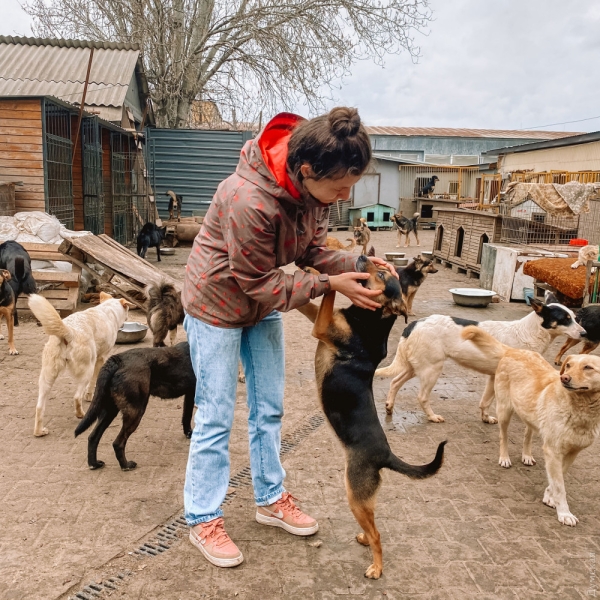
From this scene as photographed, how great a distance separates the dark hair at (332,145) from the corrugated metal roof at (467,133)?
37915 mm

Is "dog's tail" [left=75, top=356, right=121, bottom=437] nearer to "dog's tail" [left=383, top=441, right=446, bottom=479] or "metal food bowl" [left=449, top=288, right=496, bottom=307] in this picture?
"dog's tail" [left=383, top=441, right=446, bottom=479]

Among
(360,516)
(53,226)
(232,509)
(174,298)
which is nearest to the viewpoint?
(360,516)

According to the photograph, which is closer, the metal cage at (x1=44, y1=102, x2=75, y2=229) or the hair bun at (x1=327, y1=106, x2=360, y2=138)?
the hair bun at (x1=327, y1=106, x2=360, y2=138)

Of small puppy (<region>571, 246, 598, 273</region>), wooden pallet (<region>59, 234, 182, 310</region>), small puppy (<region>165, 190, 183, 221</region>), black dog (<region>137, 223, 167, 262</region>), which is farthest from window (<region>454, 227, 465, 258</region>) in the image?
small puppy (<region>165, 190, 183, 221</region>)

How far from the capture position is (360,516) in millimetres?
2715

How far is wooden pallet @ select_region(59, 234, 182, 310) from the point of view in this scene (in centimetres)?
755

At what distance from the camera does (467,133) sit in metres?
40.8

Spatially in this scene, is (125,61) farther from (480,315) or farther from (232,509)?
(232,509)

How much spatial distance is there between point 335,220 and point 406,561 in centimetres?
2352

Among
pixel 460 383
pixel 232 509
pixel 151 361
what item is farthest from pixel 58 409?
pixel 460 383

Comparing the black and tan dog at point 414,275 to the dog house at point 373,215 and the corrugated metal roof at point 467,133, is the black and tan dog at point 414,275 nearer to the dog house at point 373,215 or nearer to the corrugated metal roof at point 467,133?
the dog house at point 373,215

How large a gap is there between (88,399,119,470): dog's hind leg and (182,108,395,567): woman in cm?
123

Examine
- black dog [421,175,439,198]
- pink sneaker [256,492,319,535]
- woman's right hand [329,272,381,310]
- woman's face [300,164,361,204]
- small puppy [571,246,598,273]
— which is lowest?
pink sneaker [256,492,319,535]

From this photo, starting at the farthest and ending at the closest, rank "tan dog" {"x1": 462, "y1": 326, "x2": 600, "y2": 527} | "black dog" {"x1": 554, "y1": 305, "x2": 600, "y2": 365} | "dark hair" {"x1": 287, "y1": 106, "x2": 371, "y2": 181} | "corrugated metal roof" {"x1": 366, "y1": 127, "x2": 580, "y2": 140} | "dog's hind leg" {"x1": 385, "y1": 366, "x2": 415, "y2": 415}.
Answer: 1. "corrugated metal roof" {"x1": 366, "y1": 127, "x2": 580, "y2": 140}
2. "black dog" {"x1": 554, "y1": 305, "x2": 600, "y2": 365}
3. "dog's hind leg" {"x1": 385, "y1": 366, "x2": 415, "y2": 415}
4. "tan dog" {"x1": 462, "y1": 326, "x2": 600, "y2": 527}
5. "dark hair" {"x1": 287, "y1": 106, "x2": 371, "y2": 181}
